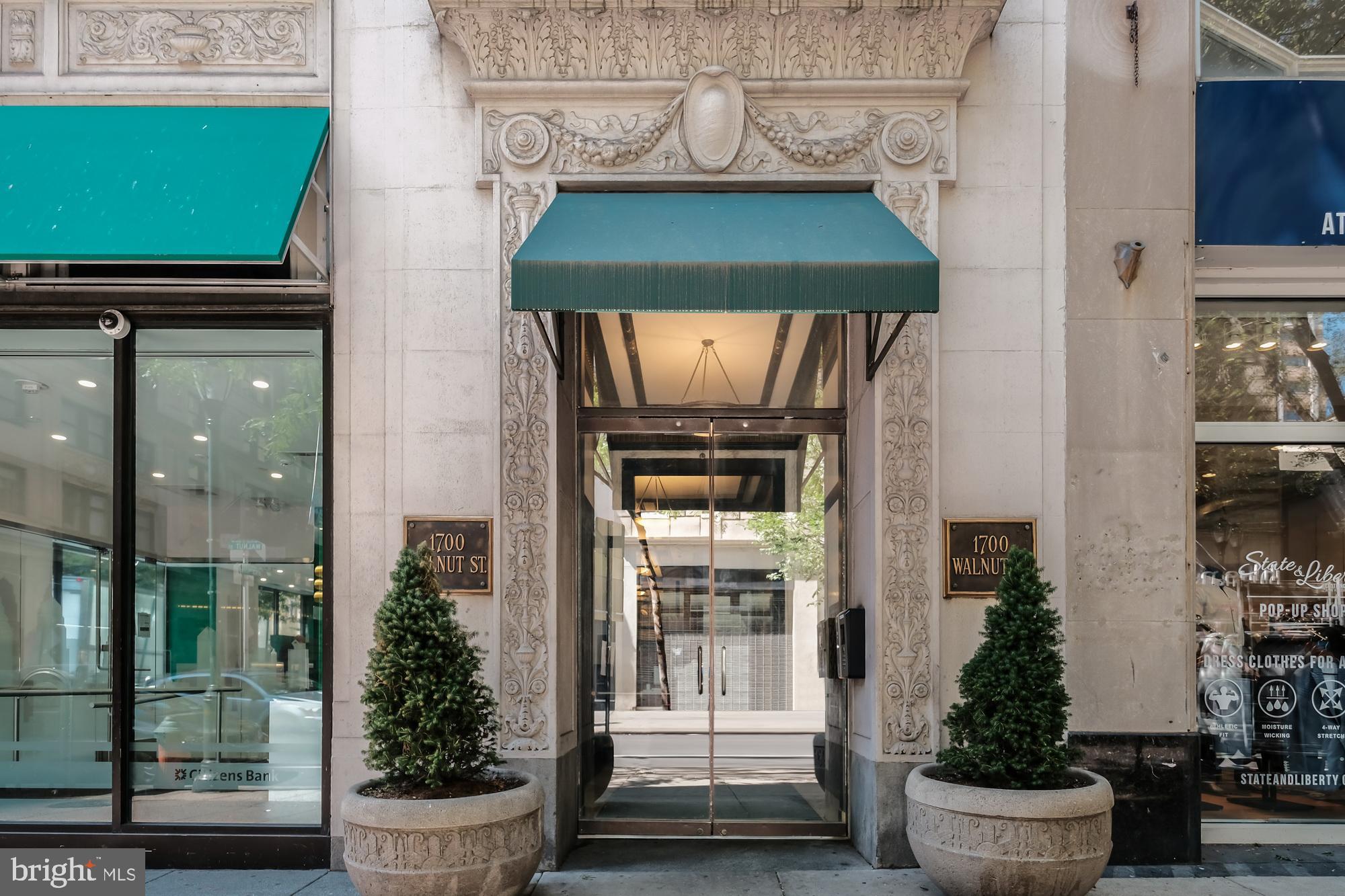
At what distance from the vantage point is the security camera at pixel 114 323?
783 centimetres

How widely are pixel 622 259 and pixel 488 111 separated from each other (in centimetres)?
222

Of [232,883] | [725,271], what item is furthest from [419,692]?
[725,271]

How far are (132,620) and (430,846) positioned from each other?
3618 millimetres

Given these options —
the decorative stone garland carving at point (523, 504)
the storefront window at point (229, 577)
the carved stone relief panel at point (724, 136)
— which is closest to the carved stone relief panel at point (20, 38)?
the storefront window at point (229, 577)

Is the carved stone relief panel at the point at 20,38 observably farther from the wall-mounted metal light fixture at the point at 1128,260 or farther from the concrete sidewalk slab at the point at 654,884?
the wall-mounted metal light fixture at the point at 1128,260

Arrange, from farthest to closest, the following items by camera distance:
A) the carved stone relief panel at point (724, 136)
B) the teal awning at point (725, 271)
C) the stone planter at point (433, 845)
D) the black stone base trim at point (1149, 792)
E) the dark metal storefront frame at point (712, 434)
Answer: the dark metal storefront frame at point (712, 434)
the carved stone relief panel at point (724, 136)
the black stone base trim at point (1149, 792)
the teal awning at point (725, 271)
the stone planter at point (433, 845)

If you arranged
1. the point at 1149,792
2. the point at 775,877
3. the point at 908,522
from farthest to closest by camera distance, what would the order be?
1. the point at 908,522
2. the point at 1149,792
3. the point at 775,877

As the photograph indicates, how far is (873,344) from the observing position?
773cm

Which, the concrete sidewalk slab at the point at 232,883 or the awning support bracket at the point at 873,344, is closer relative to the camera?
the concrete sidewalk slab at the point at 232,883

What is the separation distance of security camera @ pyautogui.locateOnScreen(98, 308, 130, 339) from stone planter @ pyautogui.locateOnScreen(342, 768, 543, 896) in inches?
167

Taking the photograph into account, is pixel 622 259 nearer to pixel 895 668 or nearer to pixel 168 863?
pixel 895 668

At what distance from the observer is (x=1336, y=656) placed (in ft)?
26.1

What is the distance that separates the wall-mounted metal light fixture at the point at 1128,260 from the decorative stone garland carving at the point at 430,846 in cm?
581

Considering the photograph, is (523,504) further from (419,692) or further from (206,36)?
(206,36)
